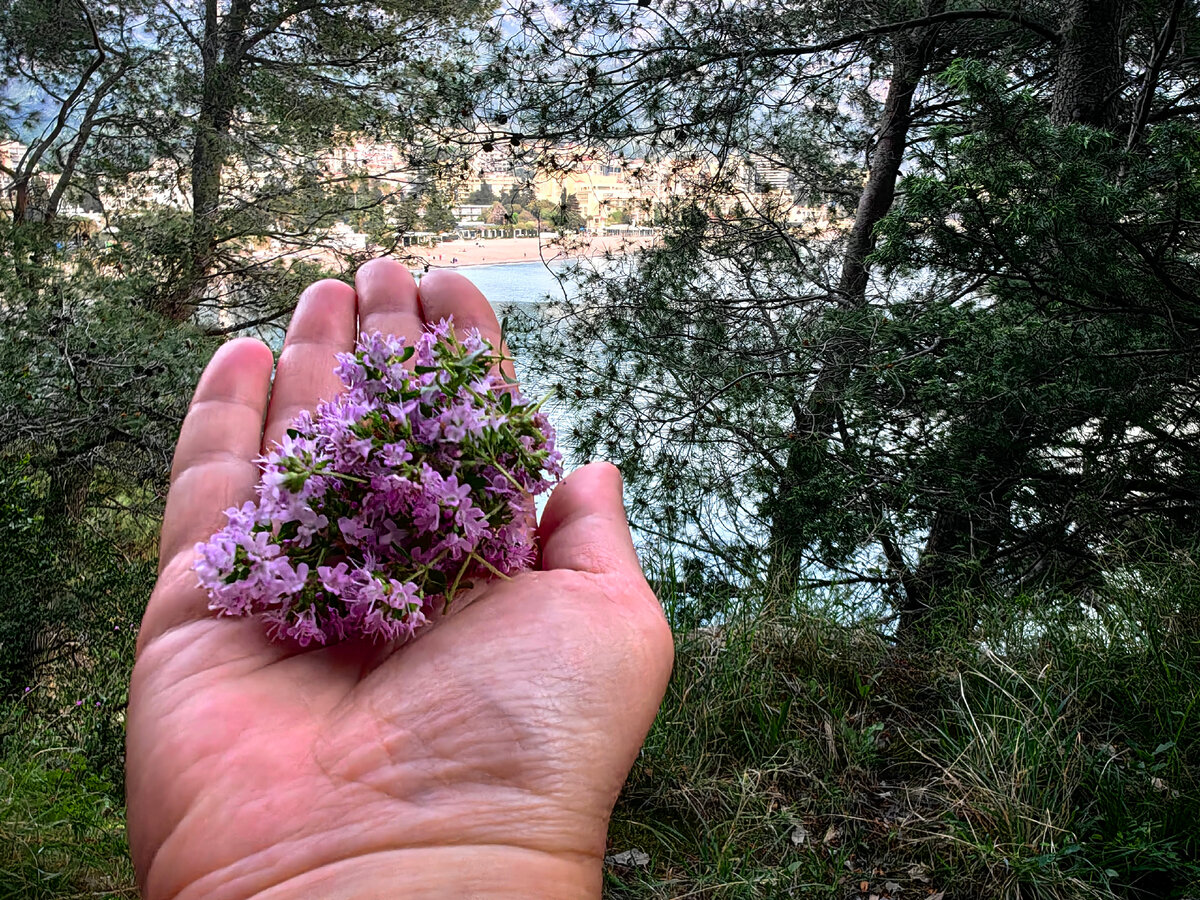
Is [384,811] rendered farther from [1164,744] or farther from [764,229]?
[764,229]

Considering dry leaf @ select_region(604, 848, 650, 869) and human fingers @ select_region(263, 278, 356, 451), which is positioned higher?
human fingers @ select_region(263, 278, 356, 451)

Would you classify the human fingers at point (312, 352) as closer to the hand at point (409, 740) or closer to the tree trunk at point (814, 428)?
the hand at point (409, 740)

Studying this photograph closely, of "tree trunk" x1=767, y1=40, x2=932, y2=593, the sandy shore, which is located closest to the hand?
"tree trunk" x1=767, y1=40, x2=932, y2=593

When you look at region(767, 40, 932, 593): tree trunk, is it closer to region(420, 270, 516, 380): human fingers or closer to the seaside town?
the seaside town

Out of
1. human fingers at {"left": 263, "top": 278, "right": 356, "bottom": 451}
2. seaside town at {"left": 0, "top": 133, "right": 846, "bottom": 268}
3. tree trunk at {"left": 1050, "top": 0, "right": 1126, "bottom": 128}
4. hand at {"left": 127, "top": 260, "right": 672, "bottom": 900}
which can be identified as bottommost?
hand at {"left": 127, "top": 260, "right": 672, "bottom": 900}

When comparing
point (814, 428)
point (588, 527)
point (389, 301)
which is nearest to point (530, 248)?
point (814, 428)

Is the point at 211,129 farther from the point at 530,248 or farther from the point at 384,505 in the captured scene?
the point at 384,505
